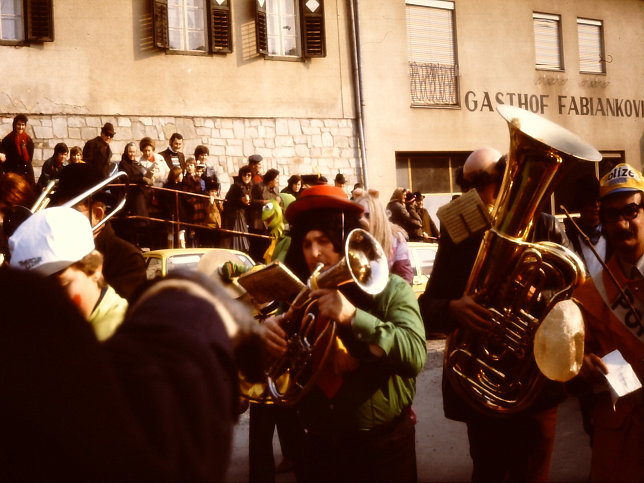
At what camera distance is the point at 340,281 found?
8.91ft

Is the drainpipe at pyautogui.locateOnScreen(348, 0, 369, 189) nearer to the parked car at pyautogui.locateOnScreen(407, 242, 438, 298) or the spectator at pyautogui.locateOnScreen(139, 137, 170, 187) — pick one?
the spectator at pyautogui.locateOnScreen(139, 137, 170, 187)

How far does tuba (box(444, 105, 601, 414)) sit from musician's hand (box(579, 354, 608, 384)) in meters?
0.31

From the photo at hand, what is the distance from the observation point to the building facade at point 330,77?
15781 millimetres

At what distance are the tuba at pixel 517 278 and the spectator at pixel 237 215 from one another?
1096 cm

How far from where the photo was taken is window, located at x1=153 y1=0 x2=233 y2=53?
17.2 metres

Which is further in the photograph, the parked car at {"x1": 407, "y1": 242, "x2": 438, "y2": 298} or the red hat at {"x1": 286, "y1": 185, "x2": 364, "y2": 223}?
the parked car at {"x1": 407, "y1": 242, "x2": 438, "y2": 298}

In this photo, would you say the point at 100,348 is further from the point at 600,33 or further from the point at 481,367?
the point at 600,33

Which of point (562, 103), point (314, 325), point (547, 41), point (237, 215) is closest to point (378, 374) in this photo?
point (314, 325)

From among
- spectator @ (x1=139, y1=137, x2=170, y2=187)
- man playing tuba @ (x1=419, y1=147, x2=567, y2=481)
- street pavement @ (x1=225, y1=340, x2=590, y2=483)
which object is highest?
spectator @ (x1=139, y1=137, x2=170, y2=187)

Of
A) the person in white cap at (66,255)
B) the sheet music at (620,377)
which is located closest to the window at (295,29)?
the sheet music at (620,377)

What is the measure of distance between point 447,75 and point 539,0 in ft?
11.9

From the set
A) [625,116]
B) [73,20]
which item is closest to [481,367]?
[73,20]

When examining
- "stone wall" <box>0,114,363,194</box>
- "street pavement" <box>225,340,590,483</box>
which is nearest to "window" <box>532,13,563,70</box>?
"stone wall" <box>0,114,363,194</box>

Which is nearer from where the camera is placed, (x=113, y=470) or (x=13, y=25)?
(x=113, y=470)
